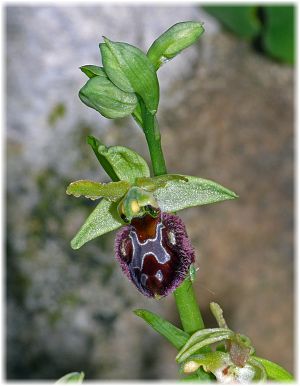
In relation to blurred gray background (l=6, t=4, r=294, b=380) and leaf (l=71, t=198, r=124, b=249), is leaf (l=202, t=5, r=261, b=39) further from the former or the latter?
leaf (l=71, t=198, r=124, b=249)

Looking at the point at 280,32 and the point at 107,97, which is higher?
the point at 280,32

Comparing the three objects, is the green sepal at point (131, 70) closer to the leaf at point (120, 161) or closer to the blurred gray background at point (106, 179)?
the leaf at point (120, 161)

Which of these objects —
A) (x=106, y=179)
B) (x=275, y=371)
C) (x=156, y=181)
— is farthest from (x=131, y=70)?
(x=106, y=179)

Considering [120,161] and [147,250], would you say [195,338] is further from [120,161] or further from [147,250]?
[120,161]

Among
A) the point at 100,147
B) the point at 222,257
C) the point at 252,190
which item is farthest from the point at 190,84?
the point at 100,147

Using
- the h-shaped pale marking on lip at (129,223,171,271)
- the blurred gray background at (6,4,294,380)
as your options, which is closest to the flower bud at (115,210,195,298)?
the h-shaped pale marking on lip at (129,223,171,271)

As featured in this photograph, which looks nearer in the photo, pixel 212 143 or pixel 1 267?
pixel 1 267

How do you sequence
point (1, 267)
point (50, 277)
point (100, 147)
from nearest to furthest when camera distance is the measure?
point (100, 147)
point (1, 267)
point (50, 277)

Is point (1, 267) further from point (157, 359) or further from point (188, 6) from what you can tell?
point (188, 6)
